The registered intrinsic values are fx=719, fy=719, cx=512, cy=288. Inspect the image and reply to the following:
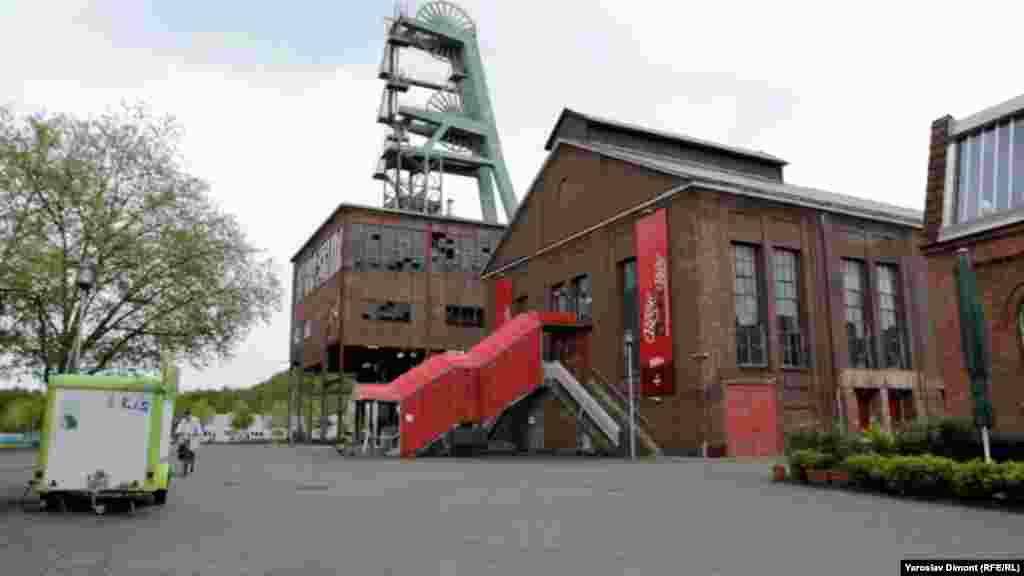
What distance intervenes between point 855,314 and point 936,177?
1240cm

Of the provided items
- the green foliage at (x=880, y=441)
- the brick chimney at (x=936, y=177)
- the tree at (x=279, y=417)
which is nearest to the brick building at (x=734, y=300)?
the green foliage at (x=880, y=441)

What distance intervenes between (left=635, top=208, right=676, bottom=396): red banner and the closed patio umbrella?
518 inches

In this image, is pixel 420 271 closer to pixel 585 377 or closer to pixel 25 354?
pixel 585 377

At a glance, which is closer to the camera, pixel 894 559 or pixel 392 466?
pixel 894 559

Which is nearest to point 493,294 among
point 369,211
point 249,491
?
point 369,211

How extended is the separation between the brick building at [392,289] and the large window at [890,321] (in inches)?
913

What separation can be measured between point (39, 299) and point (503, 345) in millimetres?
15878

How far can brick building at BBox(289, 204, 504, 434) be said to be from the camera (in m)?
41.4

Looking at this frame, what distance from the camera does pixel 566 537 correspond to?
8.70 metres

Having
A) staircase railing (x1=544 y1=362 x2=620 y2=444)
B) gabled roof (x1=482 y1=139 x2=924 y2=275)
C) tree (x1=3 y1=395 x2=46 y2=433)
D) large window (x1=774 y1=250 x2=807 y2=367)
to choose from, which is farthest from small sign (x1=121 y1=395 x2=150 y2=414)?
tree (x1=3 y1=395 x2=46 y2=433)

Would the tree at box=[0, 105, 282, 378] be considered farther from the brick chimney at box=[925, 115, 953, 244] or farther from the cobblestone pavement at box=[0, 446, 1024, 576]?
the brick chimney at box=[925, 115, 953, 244]

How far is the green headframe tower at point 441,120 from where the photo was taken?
177 feet

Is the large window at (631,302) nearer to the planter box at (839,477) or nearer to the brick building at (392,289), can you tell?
the planter box at (839,477)

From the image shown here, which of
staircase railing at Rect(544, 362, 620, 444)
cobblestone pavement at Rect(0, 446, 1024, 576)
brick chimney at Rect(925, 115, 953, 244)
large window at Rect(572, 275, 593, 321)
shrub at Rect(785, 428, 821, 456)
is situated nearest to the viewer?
cobblestone pavement at Rect(0, 446, 1024, 576)
